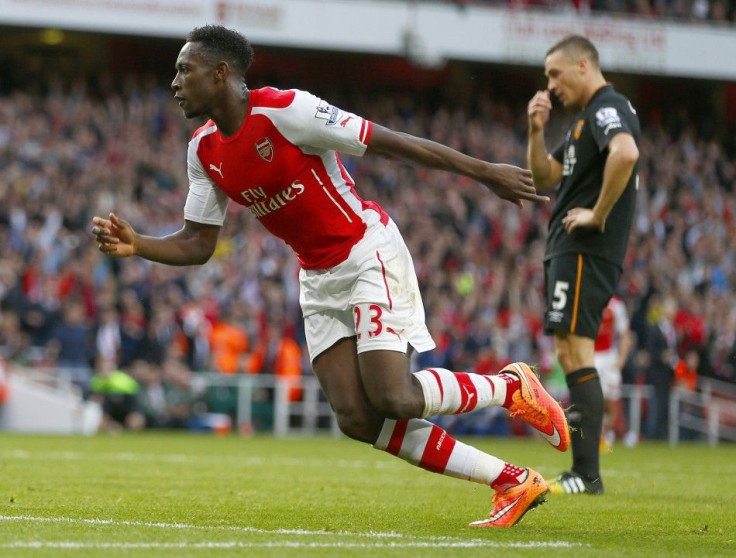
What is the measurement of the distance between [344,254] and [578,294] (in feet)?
7.19

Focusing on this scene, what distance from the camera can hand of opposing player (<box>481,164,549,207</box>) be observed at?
550 centimetres

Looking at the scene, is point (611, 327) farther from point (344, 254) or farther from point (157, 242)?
point (157, 242)

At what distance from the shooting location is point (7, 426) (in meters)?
16.8

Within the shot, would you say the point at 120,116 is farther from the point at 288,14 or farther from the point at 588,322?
the point at 588,322

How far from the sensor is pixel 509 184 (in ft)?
18.1

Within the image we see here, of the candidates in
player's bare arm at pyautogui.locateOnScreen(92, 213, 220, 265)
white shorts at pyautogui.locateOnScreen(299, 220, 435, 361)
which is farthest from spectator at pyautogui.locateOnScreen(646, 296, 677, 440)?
player's bare arm at pyautogui.locateOnScreen(92, 213, 220, 265)

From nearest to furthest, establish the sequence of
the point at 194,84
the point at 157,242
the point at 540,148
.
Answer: the point at 194,84 < the point at 157,242 < the point at 540,148

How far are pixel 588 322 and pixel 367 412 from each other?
2295mm

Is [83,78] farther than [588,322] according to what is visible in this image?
Yes

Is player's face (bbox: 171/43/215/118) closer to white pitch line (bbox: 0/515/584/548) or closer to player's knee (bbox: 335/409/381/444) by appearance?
player's knee (bbox: 335/409/381/444)

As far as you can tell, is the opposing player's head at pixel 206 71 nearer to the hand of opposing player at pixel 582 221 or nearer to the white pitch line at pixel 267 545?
the white pitch line at pixel 267 545

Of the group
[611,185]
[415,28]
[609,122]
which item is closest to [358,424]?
[611,185]

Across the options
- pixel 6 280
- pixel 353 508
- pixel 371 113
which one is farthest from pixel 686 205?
pixel 353 508

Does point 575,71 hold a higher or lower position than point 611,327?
higher
